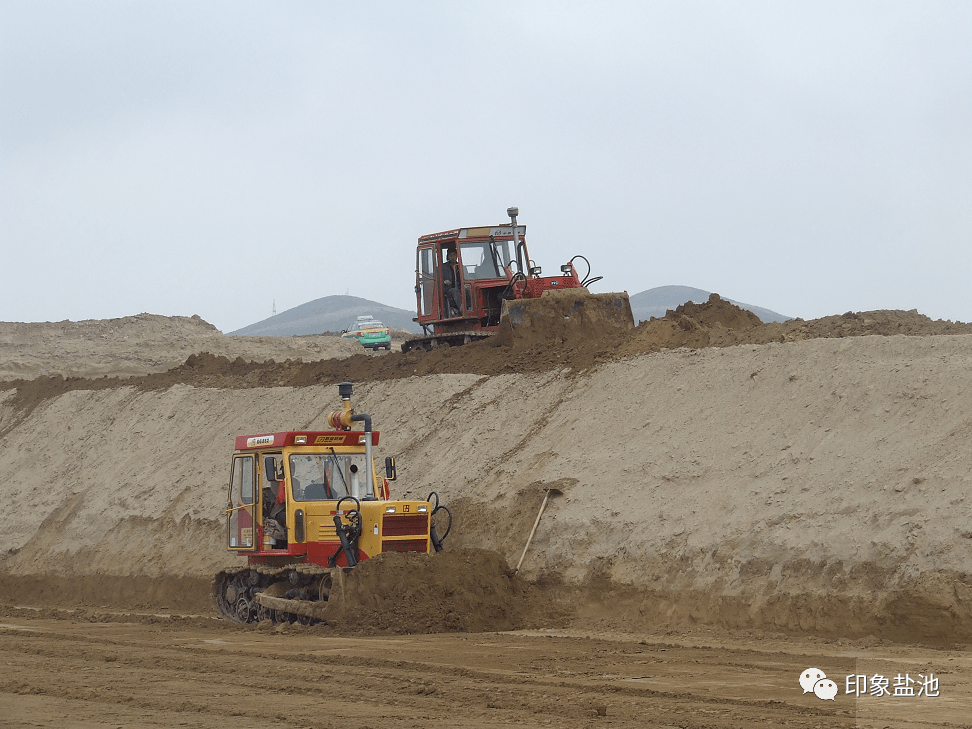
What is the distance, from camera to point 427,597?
14.0m

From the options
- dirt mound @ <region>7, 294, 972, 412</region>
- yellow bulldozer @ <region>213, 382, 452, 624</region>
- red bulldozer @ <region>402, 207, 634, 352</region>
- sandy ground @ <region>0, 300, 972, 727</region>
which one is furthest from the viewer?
red bulldozer @ <region>402, 207, 634, 352</region>

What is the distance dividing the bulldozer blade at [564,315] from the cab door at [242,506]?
7992mm

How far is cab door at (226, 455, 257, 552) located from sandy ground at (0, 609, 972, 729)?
1.88 meters

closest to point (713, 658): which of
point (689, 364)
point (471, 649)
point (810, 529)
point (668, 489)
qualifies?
point (471, 649)

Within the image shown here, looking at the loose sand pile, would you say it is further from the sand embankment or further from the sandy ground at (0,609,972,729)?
the sandy ground at (0,609,972,729)

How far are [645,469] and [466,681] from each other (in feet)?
23.7

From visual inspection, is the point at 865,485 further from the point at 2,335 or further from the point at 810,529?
the point at 2,335

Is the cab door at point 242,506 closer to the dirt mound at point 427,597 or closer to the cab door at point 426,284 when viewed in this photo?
the dirt mound at point 427,597

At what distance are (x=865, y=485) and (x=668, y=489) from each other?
9.30 ft

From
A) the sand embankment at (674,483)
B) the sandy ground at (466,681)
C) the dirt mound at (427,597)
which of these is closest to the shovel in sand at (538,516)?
the sand embankment at (674,483)

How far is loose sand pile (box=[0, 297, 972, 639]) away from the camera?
13.3 m

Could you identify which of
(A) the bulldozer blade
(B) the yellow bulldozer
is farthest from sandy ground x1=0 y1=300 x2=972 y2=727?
(B) the yellow bulldozer

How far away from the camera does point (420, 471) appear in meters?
19.5

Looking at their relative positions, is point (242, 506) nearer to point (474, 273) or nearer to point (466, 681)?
point (466, 681)
